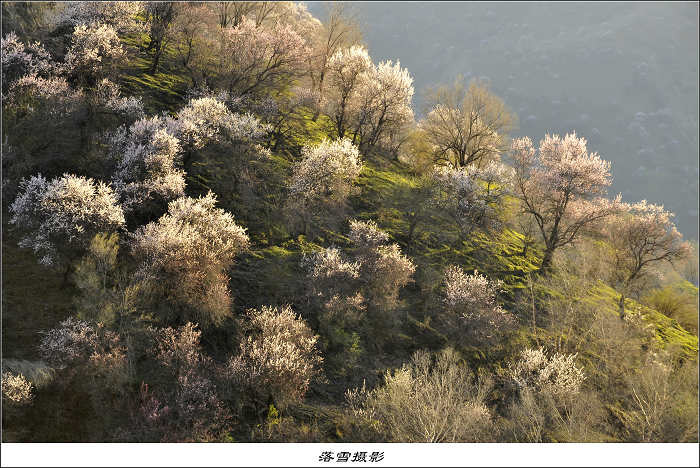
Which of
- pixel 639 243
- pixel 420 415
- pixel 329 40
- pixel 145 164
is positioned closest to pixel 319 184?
pixel 145 164

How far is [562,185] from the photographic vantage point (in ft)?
130

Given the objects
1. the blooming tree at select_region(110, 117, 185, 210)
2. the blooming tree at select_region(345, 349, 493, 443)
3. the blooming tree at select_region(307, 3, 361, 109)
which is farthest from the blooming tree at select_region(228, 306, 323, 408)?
the blooming tree at select_region(307, 3, 361, 109)

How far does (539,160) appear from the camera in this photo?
139 ft

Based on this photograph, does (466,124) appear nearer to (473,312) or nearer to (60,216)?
(473,312)

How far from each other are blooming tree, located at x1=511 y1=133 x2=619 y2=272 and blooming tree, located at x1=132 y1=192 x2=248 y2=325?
103 ft

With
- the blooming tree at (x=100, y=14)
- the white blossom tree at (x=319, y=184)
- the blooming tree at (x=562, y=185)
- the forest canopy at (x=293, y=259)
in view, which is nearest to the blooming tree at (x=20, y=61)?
the forest canopy at (x=293, y=259)

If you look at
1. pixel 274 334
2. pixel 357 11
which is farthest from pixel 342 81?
pixel 274 334

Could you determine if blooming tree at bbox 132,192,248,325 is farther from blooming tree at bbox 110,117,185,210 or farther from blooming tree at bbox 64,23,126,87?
blooming tree at bbox 64,23,126,87

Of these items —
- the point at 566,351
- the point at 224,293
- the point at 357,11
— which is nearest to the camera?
the point at 224,293

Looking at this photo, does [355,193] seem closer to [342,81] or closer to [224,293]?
[342,81]

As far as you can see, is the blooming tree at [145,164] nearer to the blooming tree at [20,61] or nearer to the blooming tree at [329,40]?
the blooming tree at [20,61]

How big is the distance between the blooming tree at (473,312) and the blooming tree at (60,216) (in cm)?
2430

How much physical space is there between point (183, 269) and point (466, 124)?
39.5 metres

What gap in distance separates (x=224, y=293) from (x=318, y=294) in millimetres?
6368
